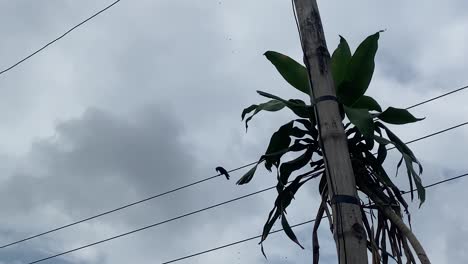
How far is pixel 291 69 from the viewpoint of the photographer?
360 cm

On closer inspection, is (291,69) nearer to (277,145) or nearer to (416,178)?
(277,145)

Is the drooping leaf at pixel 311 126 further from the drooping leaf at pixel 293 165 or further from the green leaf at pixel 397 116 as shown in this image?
the green leaf at pixel 397 116

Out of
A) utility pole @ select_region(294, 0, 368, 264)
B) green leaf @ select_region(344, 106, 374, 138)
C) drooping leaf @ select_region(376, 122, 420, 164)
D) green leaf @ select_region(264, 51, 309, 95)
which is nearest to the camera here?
utility pole @ select_region(294, 0, 368, 264)

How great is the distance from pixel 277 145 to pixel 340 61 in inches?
25.5

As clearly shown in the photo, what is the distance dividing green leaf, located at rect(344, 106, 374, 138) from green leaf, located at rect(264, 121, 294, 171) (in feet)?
1.39

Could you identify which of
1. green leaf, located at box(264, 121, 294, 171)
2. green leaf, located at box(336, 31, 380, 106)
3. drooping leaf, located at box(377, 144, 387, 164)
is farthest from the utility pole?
drooping leaf, located at box(377, 144, 387, 164)

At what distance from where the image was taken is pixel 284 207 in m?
3.58

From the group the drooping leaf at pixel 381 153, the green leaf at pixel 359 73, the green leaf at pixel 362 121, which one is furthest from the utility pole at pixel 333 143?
the drooping leaf at pixel 381 153

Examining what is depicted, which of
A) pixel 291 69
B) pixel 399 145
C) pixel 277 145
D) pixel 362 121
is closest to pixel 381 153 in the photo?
pixel 399 145

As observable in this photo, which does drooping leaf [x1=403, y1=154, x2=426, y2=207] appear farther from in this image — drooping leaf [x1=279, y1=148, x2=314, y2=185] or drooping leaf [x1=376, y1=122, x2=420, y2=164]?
drooping leaf [x1=279, y1=148, x2=314, y2=185]

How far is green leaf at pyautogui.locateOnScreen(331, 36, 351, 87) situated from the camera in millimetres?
3480

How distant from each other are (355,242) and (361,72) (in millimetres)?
1086

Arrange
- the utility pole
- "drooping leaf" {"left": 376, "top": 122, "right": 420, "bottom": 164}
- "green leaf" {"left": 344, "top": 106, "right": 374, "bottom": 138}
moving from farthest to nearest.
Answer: "drooping leaf" {"left": 376, "top": 122, "right": 420, "bottom": 164} → "green leaf" {"left": 344, "top": 106, "right": 374, "bottom": 138} → the utility pole

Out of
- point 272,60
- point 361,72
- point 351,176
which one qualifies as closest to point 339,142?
point 351,176
